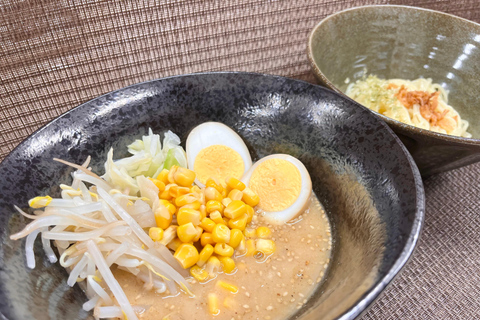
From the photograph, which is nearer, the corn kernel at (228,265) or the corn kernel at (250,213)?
the corn kernel at (228,265)

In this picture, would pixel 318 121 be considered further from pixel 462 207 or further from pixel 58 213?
pixel 58 213

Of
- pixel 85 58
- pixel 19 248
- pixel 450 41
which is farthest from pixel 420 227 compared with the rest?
pixel 85 58

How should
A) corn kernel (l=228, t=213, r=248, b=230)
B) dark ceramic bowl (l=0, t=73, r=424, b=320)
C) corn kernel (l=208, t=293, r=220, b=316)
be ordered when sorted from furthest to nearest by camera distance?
corn kernel (l=228, t=213, r=248, b=230), corn kernel (l=208, t=293, r=220, b=316), dark ceramic bowl (l=0, t=73, r=424, b=320)

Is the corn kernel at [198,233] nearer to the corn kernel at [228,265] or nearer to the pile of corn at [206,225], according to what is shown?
the pile of corn at [206,225]

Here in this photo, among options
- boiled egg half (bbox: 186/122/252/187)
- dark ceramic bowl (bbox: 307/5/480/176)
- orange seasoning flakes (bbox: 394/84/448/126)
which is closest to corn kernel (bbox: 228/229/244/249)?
boiled egg half (bbox: 186/122/252/187)

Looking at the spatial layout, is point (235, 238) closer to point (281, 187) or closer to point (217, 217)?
point (217, 217)

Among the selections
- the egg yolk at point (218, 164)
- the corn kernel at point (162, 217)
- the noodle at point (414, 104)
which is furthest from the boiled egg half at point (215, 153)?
the noodle at point (414, 104)

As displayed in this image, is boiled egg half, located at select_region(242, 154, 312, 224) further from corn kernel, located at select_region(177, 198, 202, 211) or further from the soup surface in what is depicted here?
corn kernel, located at select_region(177, 198, 202, 211)
